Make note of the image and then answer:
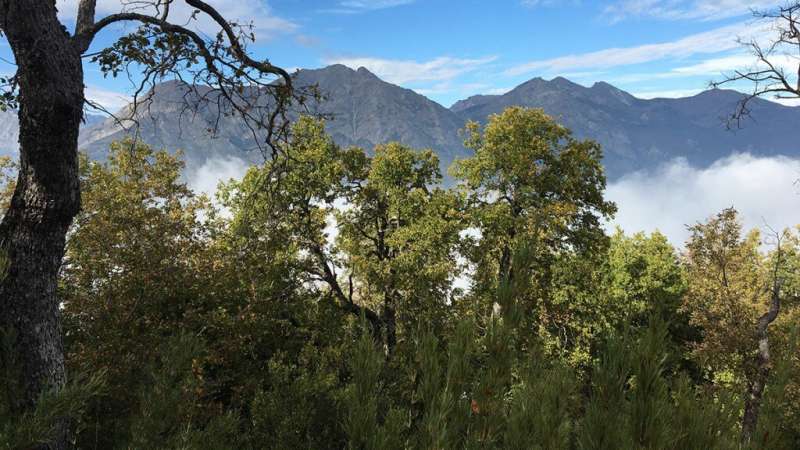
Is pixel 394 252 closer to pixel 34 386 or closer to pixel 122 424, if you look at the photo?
pixel 122 424

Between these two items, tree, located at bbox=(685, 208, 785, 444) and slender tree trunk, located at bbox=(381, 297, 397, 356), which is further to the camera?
slender tree trunk, located at bbox=(381, 297, 397, 356)

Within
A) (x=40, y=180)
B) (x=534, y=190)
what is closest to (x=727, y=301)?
(x=534, y=190)

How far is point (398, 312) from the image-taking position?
23.8 meters

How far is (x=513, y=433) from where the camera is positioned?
2730 mm

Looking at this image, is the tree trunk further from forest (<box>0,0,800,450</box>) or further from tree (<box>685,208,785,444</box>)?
tree (<box>685,208,785,444</box>)

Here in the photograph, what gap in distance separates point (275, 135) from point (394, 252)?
1701cm

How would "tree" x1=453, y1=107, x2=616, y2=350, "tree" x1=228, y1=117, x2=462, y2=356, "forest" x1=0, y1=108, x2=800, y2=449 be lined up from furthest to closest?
"tree" x1=228, y1=117, x2=462, y2=356 < "tree" x1=453, y1=107, x2=616, y2=350 < "forest" x1=0, y1=108, x2=800, y2=449

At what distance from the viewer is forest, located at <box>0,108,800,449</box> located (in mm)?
2746

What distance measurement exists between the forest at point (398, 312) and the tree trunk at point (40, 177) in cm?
78

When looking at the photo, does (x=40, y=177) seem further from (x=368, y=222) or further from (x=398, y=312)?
(x=368, y=222)

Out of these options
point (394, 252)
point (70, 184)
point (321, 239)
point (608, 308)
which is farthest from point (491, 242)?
point (70, 184)

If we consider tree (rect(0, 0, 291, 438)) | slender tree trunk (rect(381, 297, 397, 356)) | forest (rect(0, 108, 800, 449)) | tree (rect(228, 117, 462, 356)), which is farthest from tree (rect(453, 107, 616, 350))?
tree (rect(0, 0, 291, 438))

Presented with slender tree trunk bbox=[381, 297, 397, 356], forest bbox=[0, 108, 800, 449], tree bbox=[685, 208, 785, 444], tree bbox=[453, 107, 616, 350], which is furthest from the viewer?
slender tree trunk bbox=[381, 297, 397, 356]

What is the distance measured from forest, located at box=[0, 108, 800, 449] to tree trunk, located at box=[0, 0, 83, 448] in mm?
782
